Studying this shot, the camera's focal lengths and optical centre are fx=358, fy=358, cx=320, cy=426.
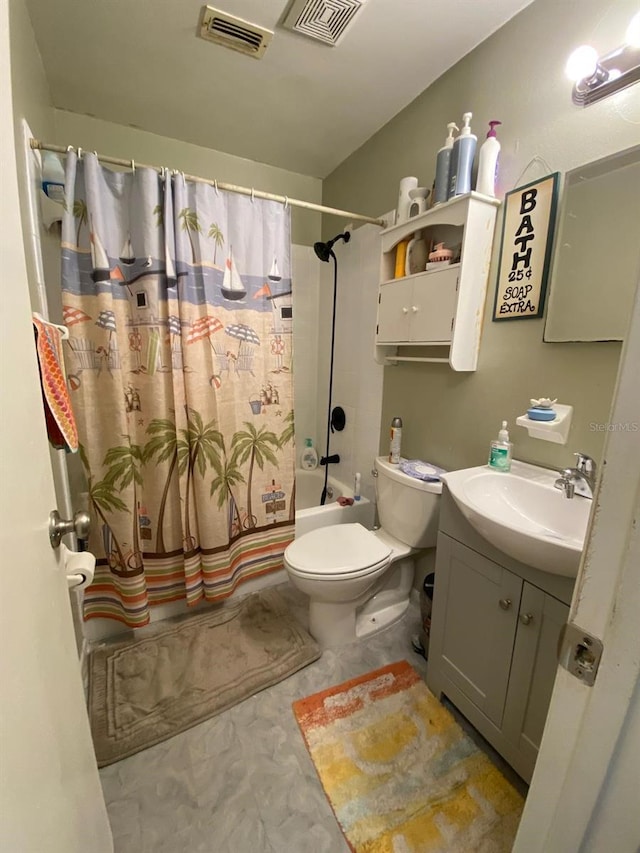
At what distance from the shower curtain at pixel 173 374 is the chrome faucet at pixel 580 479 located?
3.89ft

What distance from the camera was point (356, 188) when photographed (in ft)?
6.87

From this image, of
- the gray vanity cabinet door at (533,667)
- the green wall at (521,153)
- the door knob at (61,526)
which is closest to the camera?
the door knob at (61,526)

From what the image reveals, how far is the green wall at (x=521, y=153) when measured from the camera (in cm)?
105

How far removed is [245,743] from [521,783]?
34.5 inches

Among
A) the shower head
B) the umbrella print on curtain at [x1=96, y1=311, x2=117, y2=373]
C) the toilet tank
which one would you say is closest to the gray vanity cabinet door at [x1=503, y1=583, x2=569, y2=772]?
the toilet tank

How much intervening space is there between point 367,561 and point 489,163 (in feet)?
5.09

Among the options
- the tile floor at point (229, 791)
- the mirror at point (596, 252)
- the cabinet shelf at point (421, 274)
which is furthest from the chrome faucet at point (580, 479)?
the tile floor at point (229, 791)

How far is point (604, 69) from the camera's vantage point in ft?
3.25

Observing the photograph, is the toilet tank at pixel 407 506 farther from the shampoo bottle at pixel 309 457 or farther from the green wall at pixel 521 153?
the shampoo bottle at pixel 309 457

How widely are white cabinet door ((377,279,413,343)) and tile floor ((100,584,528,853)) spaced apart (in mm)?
1545

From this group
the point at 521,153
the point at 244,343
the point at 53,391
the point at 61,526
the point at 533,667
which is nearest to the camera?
the point at 61,526

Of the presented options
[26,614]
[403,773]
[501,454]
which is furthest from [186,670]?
[501,454]

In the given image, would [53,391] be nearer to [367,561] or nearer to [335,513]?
[367,561]

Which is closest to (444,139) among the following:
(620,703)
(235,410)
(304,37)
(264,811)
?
(304,37)
